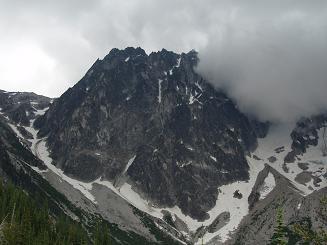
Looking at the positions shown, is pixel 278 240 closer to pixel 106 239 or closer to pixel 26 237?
pixel 26 237

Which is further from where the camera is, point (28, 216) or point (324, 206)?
point (28, 216)

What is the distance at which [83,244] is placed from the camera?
435ft

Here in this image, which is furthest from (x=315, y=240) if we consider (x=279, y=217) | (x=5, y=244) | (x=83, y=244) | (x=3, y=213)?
(x=3, y=213)

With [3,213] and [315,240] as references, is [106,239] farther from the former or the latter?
[315,240]

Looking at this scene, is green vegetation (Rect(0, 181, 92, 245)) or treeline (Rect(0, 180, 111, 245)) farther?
treeline (Rect(0, 180, 111, 245))

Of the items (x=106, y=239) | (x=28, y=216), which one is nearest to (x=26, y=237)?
(x=28, y=216)

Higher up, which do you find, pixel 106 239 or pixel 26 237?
pixel 106 239

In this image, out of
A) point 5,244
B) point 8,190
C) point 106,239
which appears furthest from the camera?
point 8,190

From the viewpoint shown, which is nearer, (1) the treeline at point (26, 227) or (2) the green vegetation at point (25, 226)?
(2) the green vegetation at point (25, 226)

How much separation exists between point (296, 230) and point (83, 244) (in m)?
107

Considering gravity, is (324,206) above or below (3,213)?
above

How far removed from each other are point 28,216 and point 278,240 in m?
107

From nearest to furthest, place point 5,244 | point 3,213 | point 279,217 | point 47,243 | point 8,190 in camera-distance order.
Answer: point 279,217, point 5,244, point 47,243, point 3,213, point 8,190

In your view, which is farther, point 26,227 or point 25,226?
point 26,227
